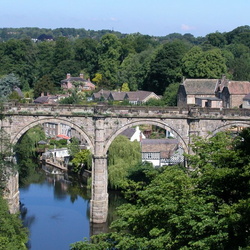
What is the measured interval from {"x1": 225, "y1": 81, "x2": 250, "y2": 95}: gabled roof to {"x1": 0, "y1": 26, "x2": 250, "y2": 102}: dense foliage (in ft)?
23.0

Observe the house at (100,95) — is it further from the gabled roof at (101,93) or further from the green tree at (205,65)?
the green tree at (205,65)

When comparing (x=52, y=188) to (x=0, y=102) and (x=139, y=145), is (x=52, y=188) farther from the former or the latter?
(x=0, y=102)

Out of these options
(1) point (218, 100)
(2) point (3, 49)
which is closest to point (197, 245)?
(1) point (218, 100)

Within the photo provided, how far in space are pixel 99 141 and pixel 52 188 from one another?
525 inches

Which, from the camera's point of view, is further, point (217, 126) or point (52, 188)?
point (52, 188)

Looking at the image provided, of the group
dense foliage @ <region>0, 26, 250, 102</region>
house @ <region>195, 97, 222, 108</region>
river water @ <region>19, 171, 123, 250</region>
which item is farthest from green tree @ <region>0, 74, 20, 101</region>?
river water @ <region>19, 171, 123, 250</region>

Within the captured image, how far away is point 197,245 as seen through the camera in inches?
651

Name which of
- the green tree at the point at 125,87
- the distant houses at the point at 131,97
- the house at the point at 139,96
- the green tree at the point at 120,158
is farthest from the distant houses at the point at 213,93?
the green tree at the point at 125,87

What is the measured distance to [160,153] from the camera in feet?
167

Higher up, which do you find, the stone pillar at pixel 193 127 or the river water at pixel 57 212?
the stone pillar at pixel 193 127

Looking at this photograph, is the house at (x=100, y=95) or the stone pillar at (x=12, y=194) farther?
the house at (x=100, y=95)

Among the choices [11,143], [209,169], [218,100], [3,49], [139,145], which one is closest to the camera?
[209,169]

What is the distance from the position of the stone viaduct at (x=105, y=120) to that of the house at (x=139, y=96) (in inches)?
1624

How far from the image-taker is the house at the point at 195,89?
68125 millimetres
